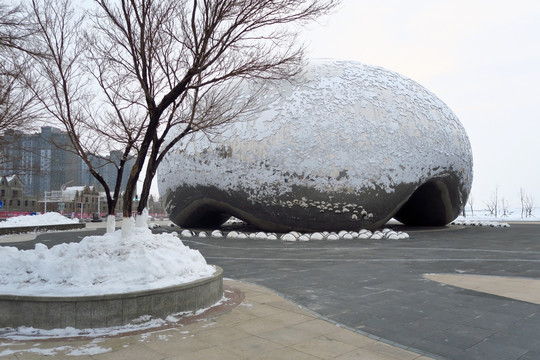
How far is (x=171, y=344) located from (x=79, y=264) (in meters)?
2.04

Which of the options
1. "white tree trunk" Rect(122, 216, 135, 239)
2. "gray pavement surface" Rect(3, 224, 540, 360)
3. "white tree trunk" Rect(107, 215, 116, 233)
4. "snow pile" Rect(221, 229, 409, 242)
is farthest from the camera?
"snow pile" Rect(221, 229, 409, 242)

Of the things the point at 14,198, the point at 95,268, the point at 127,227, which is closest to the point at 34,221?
the point at 127,227

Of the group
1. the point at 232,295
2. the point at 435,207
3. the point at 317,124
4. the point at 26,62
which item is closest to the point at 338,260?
the point at 232,295

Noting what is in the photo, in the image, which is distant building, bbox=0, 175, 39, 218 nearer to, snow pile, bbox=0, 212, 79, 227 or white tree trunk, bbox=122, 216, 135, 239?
snow pile, bbox=0, 212, 79, 227

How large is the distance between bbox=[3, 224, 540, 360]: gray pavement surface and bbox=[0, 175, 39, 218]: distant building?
78.5 meters

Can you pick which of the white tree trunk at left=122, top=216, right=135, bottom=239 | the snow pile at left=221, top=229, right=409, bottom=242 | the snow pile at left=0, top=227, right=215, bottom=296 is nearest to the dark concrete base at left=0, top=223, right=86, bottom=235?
the snow pile at left=221, top=229, right=409, bottom=242

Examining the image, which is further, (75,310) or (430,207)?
(430,207)

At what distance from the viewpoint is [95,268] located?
214 inches

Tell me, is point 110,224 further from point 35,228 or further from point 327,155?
point 35,228

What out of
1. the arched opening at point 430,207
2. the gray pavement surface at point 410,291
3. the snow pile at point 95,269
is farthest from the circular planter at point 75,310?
the arched opening at point 430,207

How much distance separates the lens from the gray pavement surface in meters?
4.56

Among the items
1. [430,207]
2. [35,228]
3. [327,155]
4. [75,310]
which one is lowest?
[35,228]

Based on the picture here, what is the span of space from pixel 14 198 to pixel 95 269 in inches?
3422

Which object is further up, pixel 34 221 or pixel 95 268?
pixel 95 268
